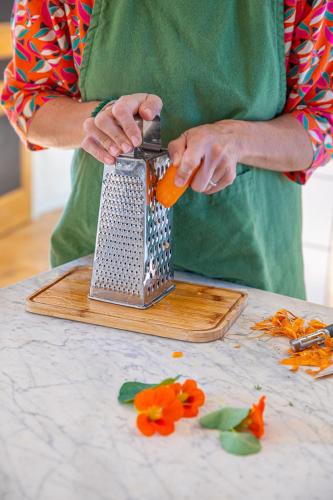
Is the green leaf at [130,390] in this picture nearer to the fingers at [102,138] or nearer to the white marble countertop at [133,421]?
the white marble countertop at [133,421]

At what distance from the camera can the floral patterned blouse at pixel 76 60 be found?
1291 millimetres

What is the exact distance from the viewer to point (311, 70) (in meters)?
1.34

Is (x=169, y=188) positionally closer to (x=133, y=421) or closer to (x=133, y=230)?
(x=133, y=230)

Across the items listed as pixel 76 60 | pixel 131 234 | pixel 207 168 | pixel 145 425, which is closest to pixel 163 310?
pixel 131 234

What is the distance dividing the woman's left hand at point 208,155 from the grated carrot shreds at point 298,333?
0.76ft

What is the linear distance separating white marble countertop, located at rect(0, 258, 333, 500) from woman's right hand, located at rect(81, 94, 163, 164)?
0.28m

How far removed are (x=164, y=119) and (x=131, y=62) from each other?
0.11m

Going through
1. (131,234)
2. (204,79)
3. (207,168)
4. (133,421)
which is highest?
(204,79)

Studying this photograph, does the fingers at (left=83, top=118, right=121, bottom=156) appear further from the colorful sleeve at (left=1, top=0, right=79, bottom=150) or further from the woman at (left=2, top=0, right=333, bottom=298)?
the colorful sleeve at (left=1, top=0, right=79, bottom=150)

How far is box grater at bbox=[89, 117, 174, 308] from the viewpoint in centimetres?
116

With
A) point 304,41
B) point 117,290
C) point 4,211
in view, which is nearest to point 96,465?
point 117,290

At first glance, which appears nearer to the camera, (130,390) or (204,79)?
(130,390)

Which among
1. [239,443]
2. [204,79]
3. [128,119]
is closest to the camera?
[239,443]

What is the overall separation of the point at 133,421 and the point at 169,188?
406 millimetres
